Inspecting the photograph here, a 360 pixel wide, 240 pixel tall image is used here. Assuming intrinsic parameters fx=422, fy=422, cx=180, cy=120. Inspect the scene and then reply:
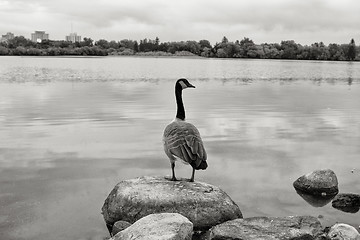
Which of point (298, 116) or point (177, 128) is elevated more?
point (177, 128)

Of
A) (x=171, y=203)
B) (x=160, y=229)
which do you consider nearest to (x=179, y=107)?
(x=171, y=203)

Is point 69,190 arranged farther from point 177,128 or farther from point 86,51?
point 86,51

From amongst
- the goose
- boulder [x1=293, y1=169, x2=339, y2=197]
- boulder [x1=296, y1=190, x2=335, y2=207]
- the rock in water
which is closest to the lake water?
boulder [x1=296, y1=190, x2=335, y2=207]

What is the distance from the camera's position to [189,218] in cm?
903

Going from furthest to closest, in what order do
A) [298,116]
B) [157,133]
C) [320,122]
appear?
[298,116] → [320,122] → [157,133]

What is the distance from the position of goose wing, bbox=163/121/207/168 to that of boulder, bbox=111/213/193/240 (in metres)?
1.81

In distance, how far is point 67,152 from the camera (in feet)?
49.3

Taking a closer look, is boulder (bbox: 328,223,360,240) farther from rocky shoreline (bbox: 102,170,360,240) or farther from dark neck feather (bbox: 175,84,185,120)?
dark neck feather (bbox: 175,84,185,120)

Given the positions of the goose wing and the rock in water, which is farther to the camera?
the goose wing

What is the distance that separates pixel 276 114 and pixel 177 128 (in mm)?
15947

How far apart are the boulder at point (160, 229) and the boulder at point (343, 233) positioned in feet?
9.20

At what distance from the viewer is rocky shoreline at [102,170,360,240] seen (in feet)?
24.5

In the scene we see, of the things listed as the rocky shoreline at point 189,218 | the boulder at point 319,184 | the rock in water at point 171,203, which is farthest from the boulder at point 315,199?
the rock in water at point 171,203

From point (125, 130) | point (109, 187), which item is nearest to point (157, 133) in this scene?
point (125, 130)
